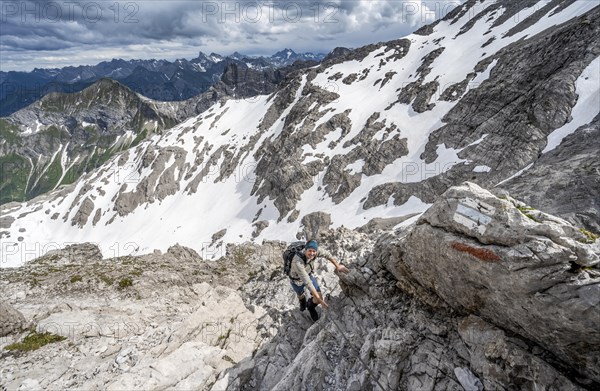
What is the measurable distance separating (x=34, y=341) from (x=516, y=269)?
78.2 feet

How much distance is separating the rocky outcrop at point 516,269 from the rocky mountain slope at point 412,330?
3 centimetres

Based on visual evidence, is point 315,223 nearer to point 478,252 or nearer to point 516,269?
point 478,252

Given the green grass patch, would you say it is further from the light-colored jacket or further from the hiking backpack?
the light-colored jacket

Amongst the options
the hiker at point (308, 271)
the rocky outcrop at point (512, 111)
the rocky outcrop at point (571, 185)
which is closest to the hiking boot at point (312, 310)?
the hiker at point (308, 271)

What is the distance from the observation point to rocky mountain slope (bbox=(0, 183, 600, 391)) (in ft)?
25.1

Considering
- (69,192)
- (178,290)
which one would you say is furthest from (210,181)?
(178,290)

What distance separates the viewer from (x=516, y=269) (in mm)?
8016

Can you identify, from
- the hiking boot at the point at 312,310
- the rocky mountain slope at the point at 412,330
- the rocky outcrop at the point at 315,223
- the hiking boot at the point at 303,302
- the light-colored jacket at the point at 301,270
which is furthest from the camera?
the rocky outcrop at the point at 315,223

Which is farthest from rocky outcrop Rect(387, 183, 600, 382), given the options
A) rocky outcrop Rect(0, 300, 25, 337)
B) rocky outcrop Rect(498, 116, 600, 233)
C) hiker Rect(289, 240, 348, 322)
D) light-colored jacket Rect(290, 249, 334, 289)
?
rocky outcrop Rect(0, 300, 25, 337)

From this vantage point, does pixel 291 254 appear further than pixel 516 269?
Yes

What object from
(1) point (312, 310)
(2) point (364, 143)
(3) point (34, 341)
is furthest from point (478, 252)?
(2) point (364, 143)

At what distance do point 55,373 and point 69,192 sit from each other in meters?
171

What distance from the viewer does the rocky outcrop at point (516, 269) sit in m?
7.23

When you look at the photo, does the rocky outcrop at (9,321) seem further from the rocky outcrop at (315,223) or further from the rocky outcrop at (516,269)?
the rocky outcrop at (315,223)
